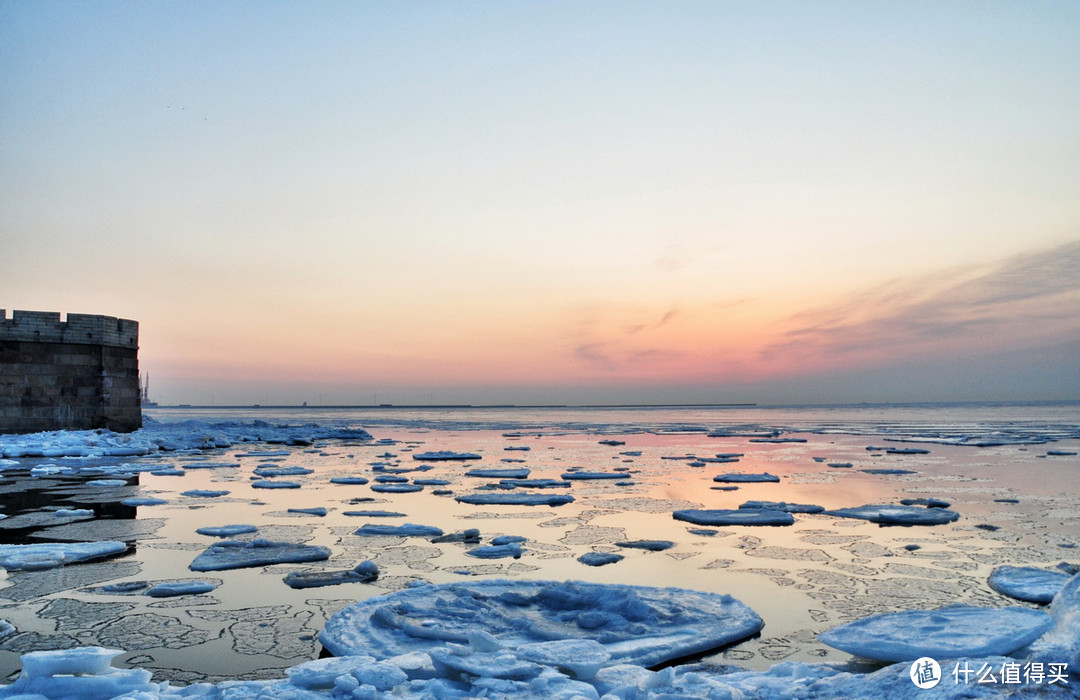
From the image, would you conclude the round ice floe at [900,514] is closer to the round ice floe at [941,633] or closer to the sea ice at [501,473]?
the round ice floe at [941,633]

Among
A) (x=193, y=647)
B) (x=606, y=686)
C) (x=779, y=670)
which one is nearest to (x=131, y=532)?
(x=193, y=647)

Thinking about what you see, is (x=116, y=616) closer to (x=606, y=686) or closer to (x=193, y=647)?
(x=193, y=647)

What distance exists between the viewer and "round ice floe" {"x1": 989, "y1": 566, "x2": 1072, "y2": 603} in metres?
4.21

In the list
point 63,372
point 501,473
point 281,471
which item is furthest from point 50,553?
point 63,372

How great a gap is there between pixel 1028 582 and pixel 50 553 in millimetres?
6958

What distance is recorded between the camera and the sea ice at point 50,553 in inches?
202

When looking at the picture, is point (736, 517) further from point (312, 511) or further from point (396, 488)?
point (396, 488)

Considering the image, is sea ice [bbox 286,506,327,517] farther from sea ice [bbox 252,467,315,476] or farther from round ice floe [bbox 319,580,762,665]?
sea ice [bbox 252,467,315,476]

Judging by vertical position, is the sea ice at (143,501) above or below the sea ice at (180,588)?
below

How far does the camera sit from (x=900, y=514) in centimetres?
728

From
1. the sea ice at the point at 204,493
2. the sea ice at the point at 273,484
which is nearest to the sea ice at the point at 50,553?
the sea ice at the point at 204,493

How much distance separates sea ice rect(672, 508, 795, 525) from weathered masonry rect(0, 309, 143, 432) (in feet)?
54.8

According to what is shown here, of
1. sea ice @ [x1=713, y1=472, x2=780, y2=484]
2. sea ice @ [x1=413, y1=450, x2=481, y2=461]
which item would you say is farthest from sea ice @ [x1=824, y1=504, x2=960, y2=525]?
sea ice @ [x1=413, y1=450, x2=481, y2=461]

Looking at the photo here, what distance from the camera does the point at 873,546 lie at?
595cm
